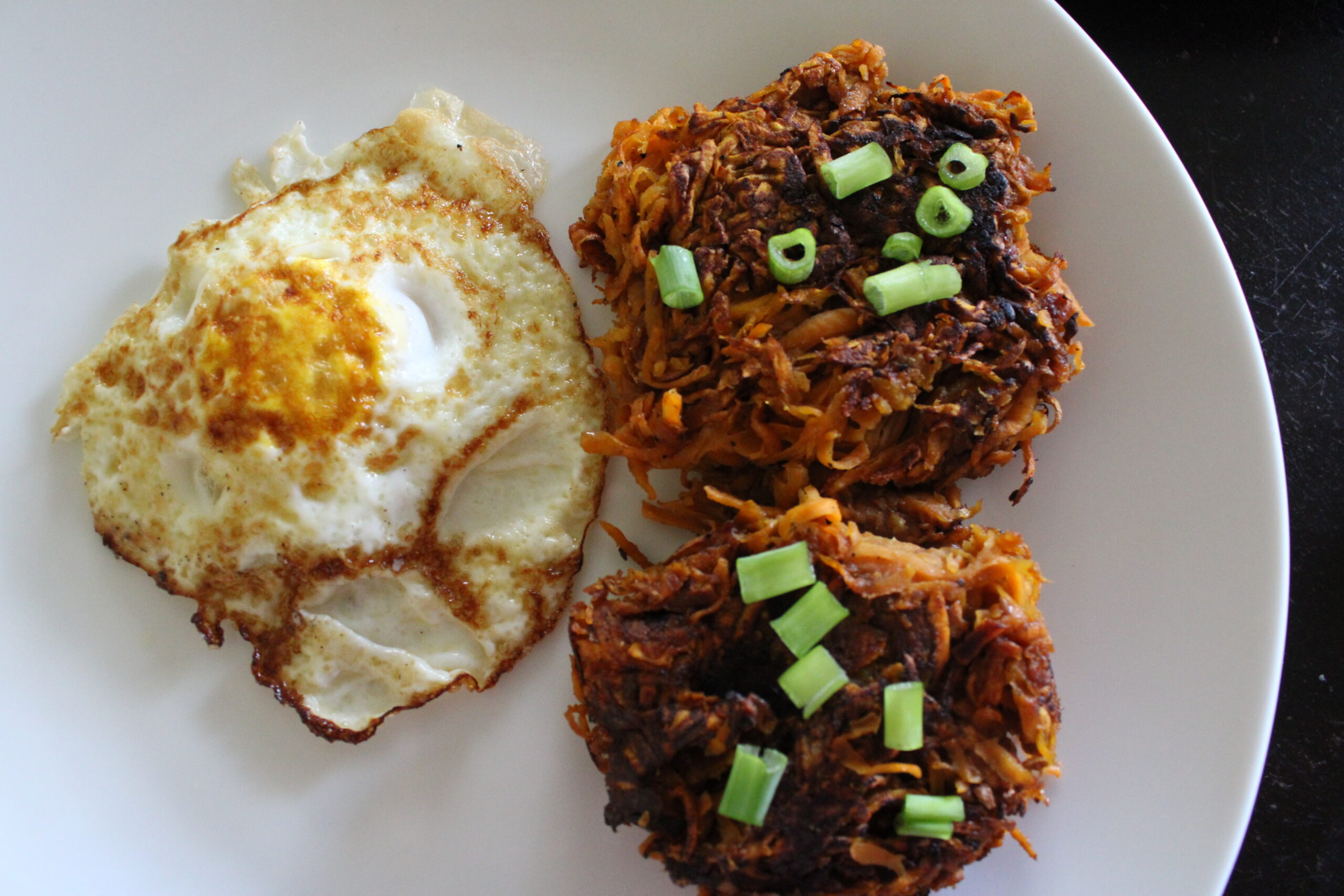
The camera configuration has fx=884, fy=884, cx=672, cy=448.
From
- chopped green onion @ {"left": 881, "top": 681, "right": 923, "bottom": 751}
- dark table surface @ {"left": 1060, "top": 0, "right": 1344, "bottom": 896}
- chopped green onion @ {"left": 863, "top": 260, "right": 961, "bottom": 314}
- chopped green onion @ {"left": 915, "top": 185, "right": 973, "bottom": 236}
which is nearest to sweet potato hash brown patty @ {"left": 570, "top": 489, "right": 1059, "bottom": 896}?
chopped green onion @ {"left": 881, "top": 681, "right": 923, "bottom": 751}

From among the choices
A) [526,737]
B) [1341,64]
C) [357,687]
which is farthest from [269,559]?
[1341,64]

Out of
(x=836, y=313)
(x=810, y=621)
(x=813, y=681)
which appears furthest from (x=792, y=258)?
(x=813, y=681)

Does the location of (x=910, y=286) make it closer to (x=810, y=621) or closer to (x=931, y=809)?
(x=810, y=621)

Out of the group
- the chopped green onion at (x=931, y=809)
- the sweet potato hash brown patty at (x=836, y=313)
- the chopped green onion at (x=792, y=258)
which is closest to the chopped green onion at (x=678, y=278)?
the sweet potato hash brown patty at (x=836, y=313)

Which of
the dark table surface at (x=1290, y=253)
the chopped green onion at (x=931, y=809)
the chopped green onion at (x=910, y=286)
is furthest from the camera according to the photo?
the dark table surface at (x=1290, y=253)

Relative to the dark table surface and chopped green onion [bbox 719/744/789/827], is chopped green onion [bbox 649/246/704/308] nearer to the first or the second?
chopped green onion [bbox 719/744/789/827]

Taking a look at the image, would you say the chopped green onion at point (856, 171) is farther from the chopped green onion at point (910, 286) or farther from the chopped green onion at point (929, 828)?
the chopped green onion at point (929, 828)
